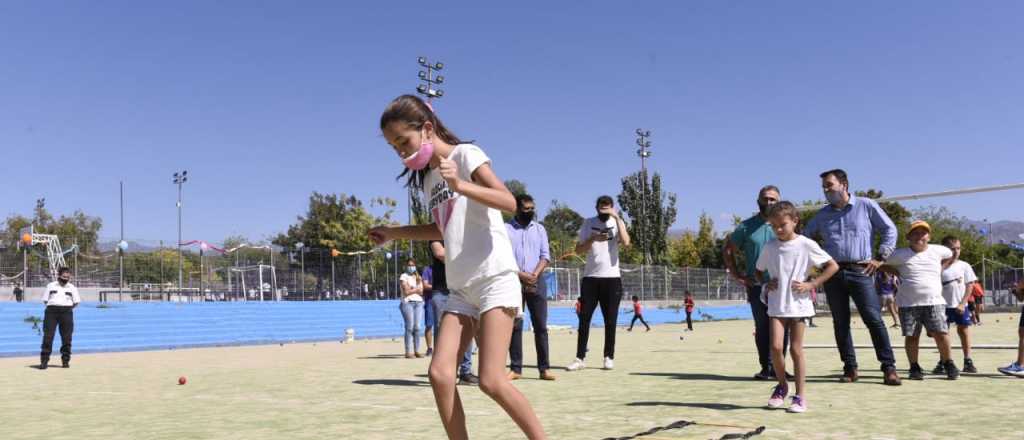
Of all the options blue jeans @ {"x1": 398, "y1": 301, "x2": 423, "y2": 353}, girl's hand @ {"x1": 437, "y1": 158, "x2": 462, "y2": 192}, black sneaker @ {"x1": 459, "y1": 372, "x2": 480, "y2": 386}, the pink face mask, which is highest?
the pink face mask

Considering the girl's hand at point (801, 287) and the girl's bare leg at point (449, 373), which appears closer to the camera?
the girl's bare leg at point (449, 373)

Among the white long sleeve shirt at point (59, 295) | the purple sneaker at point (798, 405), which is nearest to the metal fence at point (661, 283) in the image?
the white long sleeve shirt at point (59, 295)

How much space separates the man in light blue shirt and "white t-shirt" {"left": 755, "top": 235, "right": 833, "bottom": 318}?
2.78m

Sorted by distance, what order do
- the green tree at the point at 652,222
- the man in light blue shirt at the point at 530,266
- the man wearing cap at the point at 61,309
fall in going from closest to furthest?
the man in light blue shirt at the point at 530,266, the man wearing cap at the point at 61,309, the green tree at the point at 652,222

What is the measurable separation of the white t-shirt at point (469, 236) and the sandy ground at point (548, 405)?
1690 mm

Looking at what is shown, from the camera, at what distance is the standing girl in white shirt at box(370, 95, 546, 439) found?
3486mm

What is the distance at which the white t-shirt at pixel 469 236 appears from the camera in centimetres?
355

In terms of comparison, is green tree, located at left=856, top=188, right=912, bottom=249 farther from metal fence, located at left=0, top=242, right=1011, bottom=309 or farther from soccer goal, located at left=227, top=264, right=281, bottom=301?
soccer goal, located at left=227, top=264, right=281, bottom=301

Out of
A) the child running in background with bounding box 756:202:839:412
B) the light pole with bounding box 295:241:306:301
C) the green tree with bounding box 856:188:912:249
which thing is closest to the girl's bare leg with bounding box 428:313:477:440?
the child running in background with bounding box 756:202:839:412

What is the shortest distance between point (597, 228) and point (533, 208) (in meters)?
0.96

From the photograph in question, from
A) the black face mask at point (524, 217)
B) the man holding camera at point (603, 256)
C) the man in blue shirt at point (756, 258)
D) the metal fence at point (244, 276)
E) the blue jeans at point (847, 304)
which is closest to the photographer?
the blue jeans at point (847, 304)

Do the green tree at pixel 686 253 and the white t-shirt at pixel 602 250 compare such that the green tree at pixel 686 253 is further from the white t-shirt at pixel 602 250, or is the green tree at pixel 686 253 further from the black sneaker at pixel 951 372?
the black sneaker at pixel 951 372

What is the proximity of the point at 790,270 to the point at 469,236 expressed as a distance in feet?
11.4

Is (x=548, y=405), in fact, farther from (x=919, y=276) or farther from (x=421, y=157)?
(x=919, y=276)
